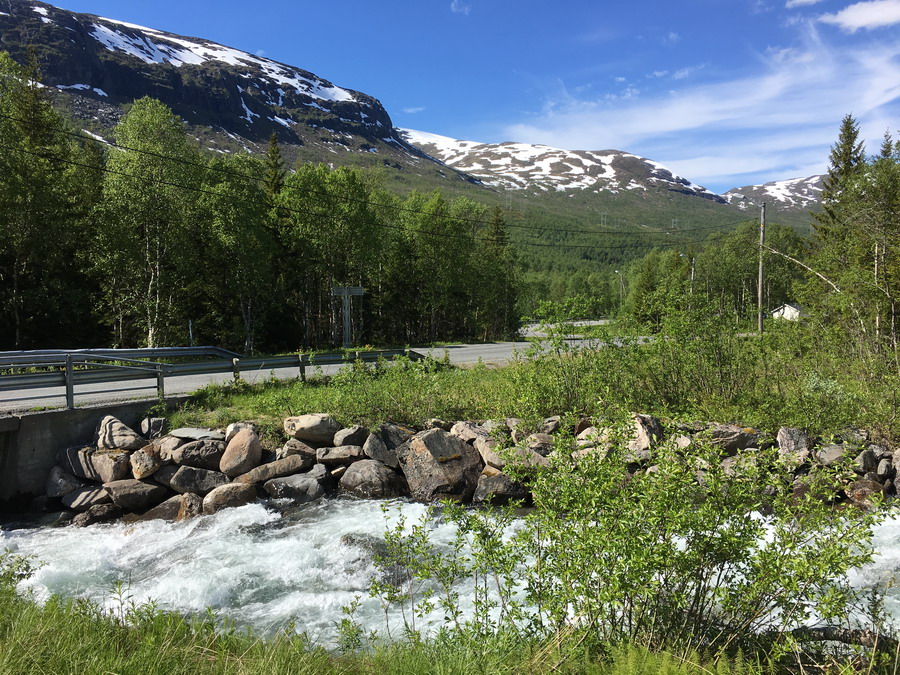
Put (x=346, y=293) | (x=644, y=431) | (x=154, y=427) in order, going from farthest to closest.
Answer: (x=346, y=293)
(x=154, y=427)
(x=644, y=431)

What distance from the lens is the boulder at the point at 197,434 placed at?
1076cm

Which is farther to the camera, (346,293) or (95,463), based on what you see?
(346,293)

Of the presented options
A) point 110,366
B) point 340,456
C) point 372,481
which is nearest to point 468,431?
point 372,481

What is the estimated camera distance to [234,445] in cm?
1051

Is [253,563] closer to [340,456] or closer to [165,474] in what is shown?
[340,456]

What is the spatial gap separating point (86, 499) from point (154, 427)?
198 cm

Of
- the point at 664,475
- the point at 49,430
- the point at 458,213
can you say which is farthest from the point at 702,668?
the point at 458,213

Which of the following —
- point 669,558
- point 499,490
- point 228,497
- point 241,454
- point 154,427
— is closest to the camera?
point 669,558

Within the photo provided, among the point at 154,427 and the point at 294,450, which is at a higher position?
the point at 154,427

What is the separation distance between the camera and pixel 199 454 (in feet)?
34.0

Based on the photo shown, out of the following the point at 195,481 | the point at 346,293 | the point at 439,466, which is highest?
the point at 346,293

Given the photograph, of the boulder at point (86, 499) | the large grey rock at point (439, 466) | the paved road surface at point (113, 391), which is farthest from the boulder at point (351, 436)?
the boulder at point (86, 499)

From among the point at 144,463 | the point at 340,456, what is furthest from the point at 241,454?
the point at 340,456

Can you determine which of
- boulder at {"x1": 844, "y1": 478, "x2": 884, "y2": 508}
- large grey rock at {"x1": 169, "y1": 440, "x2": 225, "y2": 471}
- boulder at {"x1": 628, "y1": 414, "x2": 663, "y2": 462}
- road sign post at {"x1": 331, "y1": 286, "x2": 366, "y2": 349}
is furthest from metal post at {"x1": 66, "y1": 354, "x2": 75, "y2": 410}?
boulder at {"x1": 844, "y1": 478, "x2": 884, "y2": 508}
